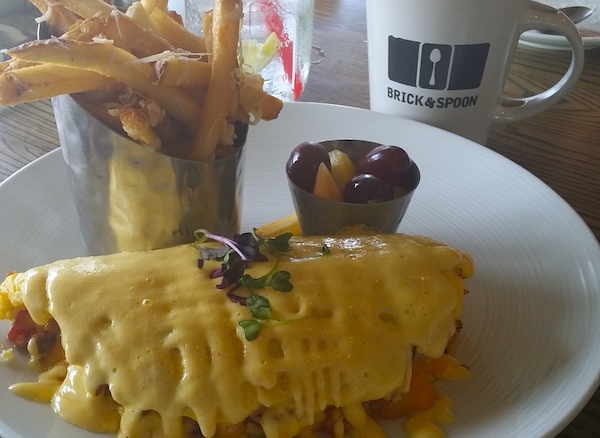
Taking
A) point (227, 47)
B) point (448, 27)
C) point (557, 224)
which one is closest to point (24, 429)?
point (227, 47)

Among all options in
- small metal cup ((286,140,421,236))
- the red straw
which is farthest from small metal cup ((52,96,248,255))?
the red straw

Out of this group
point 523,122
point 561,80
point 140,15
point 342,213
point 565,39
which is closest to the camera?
point 140,15

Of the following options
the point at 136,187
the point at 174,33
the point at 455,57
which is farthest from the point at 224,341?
the point at 455,57

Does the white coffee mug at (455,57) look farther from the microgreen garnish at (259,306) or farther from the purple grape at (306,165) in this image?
the microgreen garnish at (259,306)

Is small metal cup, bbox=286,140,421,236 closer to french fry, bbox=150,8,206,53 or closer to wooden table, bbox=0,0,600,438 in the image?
french fry, bbox=150,8,206,53

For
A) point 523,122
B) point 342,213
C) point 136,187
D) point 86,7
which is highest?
point 86,7

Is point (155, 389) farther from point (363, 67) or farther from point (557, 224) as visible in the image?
A: point (363, 67)

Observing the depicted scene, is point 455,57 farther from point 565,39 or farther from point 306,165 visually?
point 565,39
